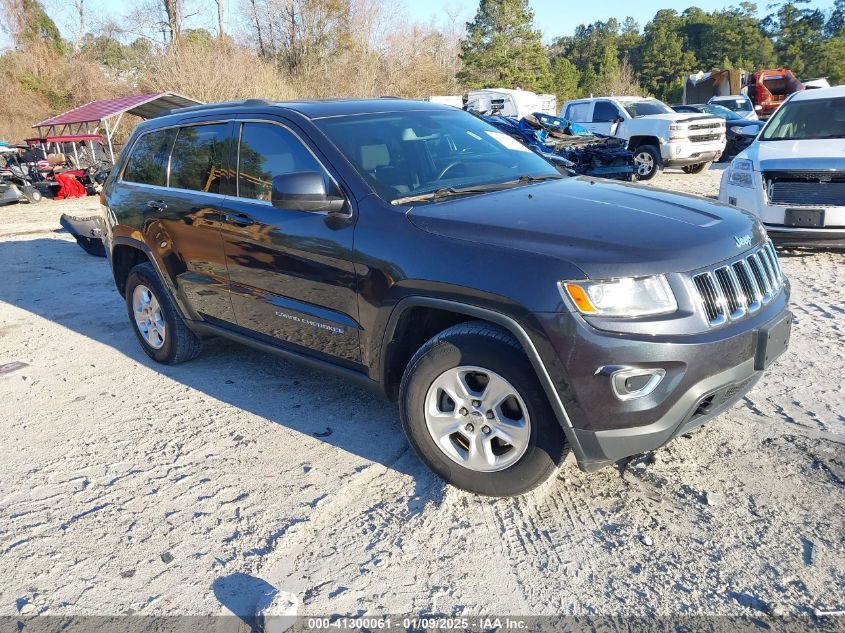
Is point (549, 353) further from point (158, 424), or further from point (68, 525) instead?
Result: point (158, 424)

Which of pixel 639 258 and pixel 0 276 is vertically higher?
pixel 639 258

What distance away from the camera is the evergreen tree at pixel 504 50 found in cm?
4794

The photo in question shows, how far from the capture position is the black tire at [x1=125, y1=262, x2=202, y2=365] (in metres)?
4.81

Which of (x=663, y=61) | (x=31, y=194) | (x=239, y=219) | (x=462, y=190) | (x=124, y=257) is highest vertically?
(x=663, y=61)

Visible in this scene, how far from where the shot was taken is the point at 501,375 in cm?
282

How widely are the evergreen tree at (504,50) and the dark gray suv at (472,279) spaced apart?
4594 centimetres

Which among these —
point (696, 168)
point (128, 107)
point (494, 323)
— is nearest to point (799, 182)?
point (494, 323)

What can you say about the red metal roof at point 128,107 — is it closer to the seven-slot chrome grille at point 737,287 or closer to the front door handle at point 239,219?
the front door handle at point 239,219

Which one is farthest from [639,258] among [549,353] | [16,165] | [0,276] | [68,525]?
[16,165]

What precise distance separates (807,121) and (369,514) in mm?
7567

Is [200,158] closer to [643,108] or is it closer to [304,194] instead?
[304,194]

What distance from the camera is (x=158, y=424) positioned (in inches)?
161

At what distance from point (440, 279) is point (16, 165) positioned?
17543mm

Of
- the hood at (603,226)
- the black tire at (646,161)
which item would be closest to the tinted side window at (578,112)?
the black tire at (646,161)
